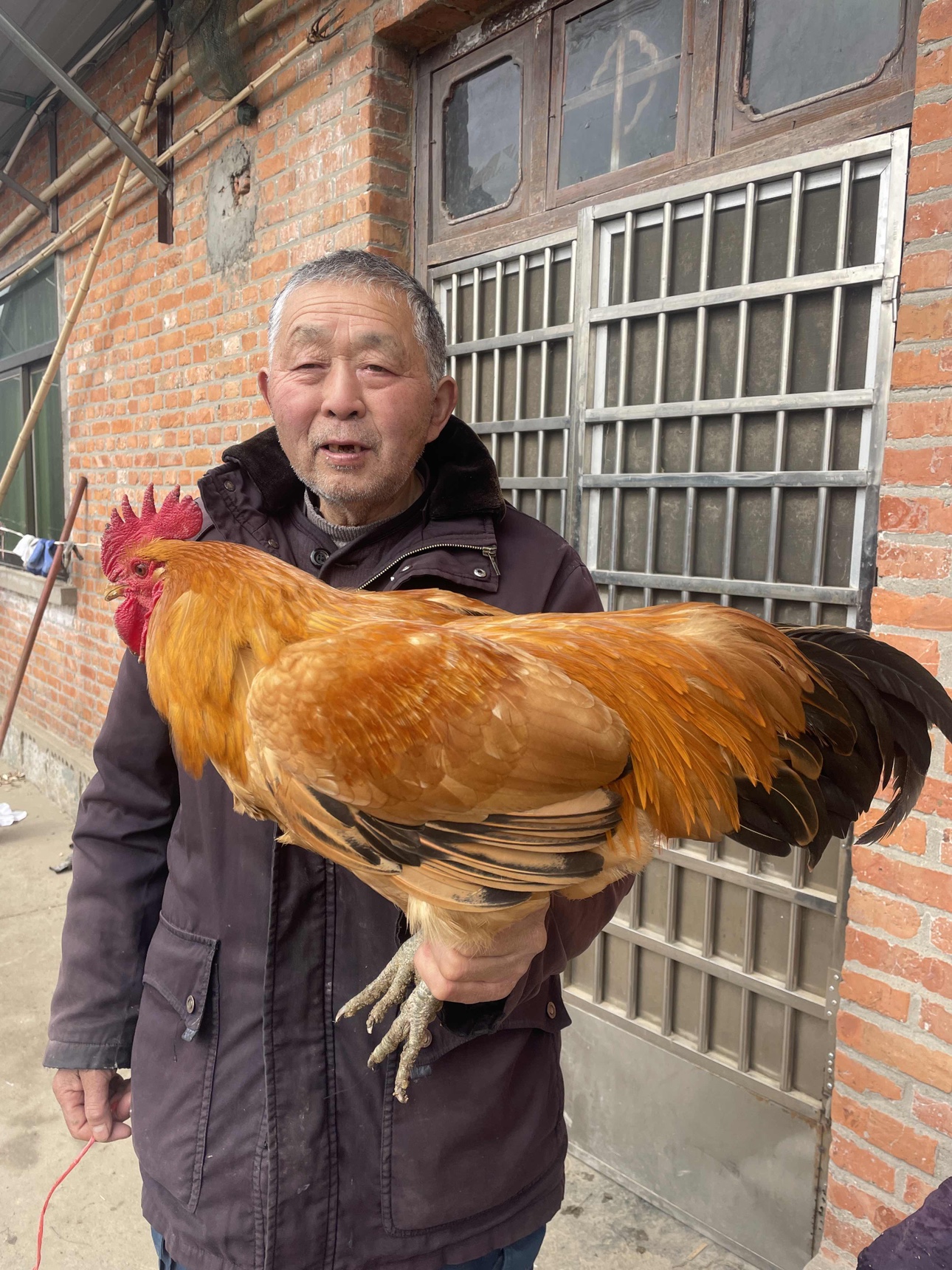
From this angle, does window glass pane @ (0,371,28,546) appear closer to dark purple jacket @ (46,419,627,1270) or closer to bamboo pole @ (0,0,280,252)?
bamboo pole @ (0,0,280,252)

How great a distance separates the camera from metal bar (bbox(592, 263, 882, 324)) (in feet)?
8.14

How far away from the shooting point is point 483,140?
380 centimetres

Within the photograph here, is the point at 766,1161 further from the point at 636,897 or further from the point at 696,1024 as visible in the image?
the point at 636,897

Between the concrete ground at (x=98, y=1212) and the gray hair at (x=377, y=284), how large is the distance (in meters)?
3.29

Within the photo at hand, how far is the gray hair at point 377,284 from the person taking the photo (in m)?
1.79

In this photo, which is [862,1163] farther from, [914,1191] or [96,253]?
[96,253]

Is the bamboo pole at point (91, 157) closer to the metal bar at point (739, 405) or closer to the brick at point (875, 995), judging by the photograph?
the metal bar at point (739, 405)

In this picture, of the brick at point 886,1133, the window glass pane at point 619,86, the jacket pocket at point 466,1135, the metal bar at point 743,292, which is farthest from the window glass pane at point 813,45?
the brick at point 886,1133

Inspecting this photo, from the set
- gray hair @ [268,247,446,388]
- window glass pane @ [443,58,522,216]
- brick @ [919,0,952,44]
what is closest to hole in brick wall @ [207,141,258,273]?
window glass pane @ [443,58,522,216]

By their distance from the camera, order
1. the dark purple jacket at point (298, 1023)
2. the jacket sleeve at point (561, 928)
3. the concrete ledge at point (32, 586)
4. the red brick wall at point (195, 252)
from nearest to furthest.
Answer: the jacket sleeve at point (561, 928), the dark purple jacket at point (298, 1023), the red brick wall at point (195, 252), the concrete ledge at point (32, 586)

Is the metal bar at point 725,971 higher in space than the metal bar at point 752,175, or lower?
lower

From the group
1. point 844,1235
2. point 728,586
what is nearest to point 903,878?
point 728,586

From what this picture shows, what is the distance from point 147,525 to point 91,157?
233 inches

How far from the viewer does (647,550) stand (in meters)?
3.20
